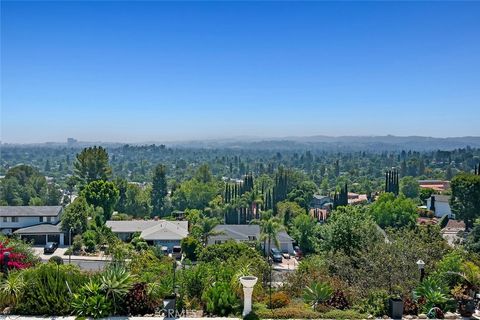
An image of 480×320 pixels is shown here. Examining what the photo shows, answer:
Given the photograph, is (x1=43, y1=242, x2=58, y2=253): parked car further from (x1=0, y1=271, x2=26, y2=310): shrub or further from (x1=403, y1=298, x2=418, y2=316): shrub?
(x1=403, y1=298, x2=418, y2=316): shrub

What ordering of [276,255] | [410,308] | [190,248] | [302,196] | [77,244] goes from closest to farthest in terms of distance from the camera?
[410,308] < [190,248] < [77,244] < [276,255] < [302,196]

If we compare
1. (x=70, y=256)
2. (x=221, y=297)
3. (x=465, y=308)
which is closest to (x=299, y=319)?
(x=221, y=297)

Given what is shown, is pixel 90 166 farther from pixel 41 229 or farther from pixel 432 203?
pixel 432 203

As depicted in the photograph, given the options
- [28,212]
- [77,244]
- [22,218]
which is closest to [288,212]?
[77,244]

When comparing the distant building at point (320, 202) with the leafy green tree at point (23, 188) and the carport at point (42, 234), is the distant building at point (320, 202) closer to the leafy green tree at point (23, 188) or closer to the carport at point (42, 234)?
the leafy green tree at point (23, 188)

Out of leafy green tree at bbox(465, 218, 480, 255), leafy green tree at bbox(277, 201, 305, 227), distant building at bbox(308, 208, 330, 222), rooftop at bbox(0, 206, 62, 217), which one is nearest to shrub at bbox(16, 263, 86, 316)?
leafy green tree at bbox(465, 218, 480, 255)

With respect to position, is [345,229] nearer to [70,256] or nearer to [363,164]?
[70,256]
